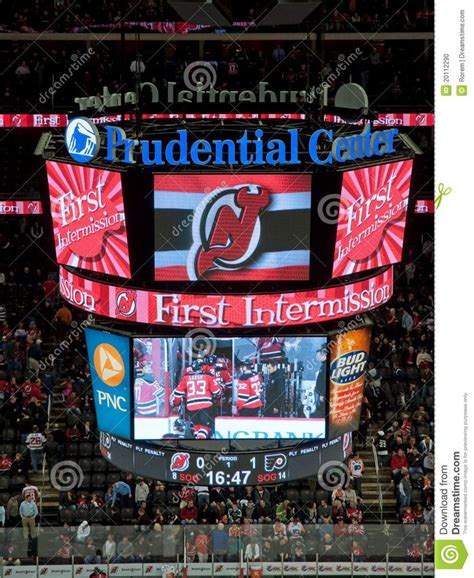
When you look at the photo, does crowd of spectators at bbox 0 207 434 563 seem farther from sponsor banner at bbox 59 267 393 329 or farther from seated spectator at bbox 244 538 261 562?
sponsor banner at bbox 59 267 393 329

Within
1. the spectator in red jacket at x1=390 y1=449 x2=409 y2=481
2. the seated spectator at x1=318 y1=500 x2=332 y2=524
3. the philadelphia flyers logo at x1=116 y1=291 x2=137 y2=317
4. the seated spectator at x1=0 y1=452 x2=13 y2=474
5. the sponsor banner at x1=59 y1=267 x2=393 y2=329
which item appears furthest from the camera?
the spectator in red jacket at x1=390 y1=449 x2=409 y2=481

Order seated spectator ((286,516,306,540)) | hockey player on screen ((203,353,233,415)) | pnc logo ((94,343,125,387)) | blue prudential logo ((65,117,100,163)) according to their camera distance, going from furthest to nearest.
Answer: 1. seated spectator ((286,516,306,540))
2. pnc logo ((94,343,125,387))
3. hockey player on screen ((203,353,233,415))
4. blue prudential logo ((65,117,100,163))

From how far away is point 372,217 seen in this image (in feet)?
127

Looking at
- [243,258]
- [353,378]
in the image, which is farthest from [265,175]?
[353,378]

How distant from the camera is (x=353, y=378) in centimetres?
4025

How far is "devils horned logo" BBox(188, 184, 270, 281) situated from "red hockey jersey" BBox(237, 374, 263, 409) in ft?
8.44

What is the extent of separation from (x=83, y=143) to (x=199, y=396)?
5.90 metres

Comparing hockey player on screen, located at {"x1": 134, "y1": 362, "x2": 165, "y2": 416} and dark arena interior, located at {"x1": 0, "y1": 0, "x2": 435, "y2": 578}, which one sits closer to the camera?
dark arena interior, located at {"x1": 0, "y1": 0, "x2": 435, "y2": 578}

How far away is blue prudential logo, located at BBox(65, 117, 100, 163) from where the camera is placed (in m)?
37.8

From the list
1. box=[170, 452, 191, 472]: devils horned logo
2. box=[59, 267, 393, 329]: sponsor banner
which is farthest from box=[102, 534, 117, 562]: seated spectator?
box=[59, 267, 393, 329]: sponsor banner

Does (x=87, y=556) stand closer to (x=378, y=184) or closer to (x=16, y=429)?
(x=16, y=429)

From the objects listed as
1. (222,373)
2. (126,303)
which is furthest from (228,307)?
(126,303)

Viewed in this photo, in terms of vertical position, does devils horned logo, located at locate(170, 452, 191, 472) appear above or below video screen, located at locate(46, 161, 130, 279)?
below

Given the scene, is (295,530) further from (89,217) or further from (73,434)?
(89,217)
